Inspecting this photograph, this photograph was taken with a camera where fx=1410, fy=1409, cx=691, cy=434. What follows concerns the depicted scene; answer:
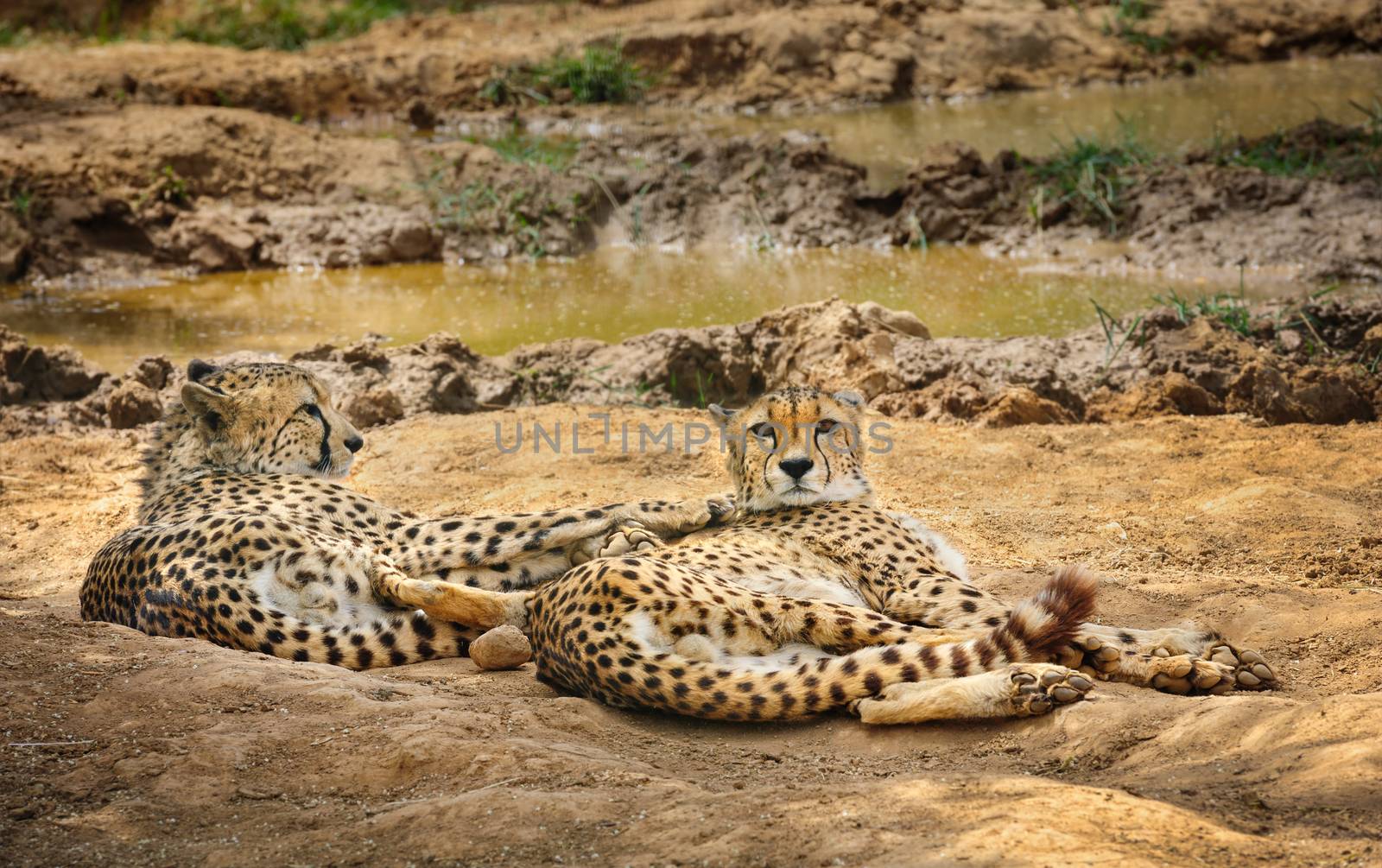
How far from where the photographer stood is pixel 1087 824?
9.35ft

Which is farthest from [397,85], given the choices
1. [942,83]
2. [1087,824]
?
[1087,824]

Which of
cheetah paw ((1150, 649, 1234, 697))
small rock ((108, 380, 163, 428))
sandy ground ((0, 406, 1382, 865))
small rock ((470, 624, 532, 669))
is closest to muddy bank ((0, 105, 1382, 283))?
small rock ((108, 380, 163, 428))

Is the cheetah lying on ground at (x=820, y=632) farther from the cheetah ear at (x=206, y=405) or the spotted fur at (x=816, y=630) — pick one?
the cheetah ear at (x=206, y=405)

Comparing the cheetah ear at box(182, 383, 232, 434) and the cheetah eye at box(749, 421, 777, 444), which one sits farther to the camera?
the cheetah ear at box(182, 383, 232, 434)

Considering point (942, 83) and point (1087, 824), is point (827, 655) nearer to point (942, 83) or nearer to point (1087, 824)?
point (1087, 824)

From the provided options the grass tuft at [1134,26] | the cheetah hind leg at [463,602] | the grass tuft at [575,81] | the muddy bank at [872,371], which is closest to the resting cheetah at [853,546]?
the cheetah hind leg at [463,602]

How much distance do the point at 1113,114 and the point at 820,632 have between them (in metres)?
11.8

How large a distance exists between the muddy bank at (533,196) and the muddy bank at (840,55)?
3.10m

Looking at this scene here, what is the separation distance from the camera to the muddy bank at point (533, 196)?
11.2m

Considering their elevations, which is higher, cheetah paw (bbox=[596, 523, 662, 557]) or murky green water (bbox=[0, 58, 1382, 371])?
murky green water (bbox=[0, 58, 1382, 371])

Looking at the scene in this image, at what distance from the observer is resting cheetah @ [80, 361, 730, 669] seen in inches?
179

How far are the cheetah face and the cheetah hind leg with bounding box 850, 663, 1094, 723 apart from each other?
2.67 meters

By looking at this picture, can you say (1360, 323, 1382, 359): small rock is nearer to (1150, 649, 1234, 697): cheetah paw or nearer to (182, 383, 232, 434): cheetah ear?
(1150, 649, 1234, 697): cheetah paw

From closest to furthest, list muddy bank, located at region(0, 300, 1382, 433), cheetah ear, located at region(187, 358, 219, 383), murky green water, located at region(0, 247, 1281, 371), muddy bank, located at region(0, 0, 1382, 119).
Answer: cheetah ear, located at region(187, 358, 219, 383), muddy bank, located at region(0, 300, 1382, 433), murky green water, located at region(0, 247, 1281, 371), muddy bank, located at region(0, 0, 1382, 119)
